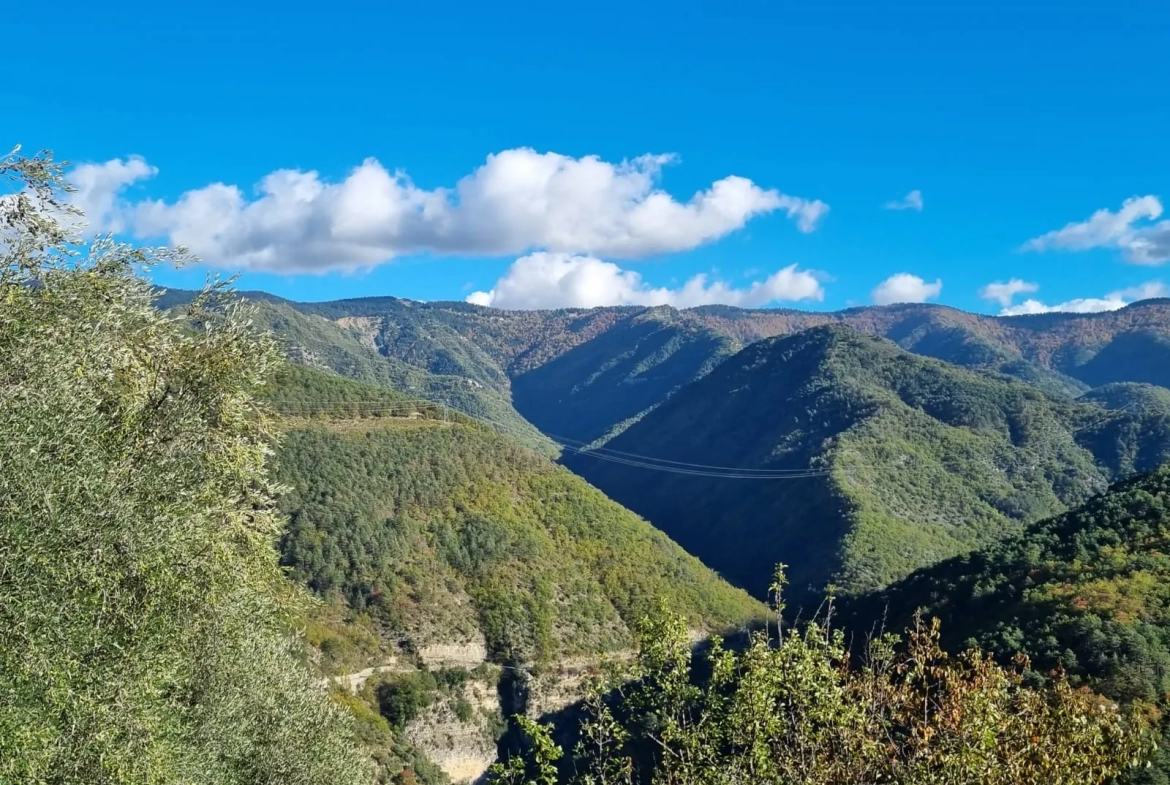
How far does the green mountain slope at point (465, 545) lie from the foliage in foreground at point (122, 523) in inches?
1958

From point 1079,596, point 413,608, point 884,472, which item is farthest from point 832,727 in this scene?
point 884,472

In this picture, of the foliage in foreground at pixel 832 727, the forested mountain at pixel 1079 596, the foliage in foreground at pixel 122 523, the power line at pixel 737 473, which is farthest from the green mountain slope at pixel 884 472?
the foliage in foreground at pixel 832 727

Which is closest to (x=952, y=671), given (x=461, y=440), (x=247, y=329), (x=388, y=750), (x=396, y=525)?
(x=247, y=329)

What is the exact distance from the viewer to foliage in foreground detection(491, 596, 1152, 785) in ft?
26.1

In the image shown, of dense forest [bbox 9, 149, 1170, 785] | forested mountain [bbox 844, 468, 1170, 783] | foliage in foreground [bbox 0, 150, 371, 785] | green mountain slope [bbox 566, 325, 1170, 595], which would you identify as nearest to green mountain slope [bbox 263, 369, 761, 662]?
dense forest [bbox 9, 149, 1170, 785]

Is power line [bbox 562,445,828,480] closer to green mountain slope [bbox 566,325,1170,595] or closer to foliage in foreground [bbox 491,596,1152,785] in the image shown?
green mountain slope [bbox 566,325,1170,595]

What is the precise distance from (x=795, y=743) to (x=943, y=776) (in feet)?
5.32

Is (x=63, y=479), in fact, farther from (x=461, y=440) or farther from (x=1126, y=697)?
(x=461, y=440)

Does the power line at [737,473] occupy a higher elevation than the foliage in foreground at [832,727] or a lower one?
higher

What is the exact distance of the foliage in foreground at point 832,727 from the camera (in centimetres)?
795

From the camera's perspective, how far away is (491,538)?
79125mm

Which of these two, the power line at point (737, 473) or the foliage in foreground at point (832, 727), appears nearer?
the foliage in foreground at point (832, 727)

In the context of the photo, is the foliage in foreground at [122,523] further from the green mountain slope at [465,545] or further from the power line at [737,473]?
the power line at [737,473]

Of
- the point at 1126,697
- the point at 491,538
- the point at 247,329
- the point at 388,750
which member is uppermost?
the point at 247,329
